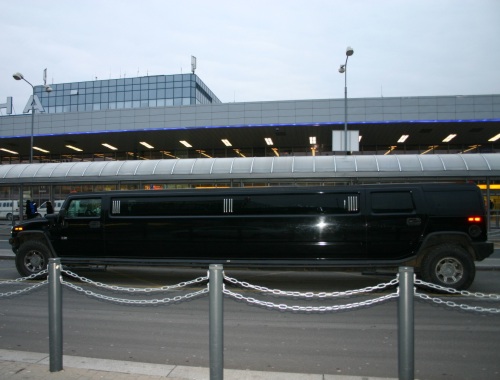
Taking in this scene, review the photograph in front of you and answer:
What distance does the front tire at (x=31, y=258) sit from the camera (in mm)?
9898

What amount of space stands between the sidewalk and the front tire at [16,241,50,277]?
18.7 ft

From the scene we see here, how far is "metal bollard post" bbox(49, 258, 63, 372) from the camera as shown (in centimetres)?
423

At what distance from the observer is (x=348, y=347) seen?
206 inches

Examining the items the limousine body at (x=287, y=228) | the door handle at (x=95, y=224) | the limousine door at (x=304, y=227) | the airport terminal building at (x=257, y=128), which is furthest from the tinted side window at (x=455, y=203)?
the airport terminal building at (x=257, y=128)

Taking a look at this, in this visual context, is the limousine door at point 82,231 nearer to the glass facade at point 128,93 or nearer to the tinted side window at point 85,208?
the tinted side window at point 85,208

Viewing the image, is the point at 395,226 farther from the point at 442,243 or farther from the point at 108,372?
the point at 108,372

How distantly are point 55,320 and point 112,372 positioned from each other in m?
0.81

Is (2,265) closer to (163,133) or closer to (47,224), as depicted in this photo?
(47,224)

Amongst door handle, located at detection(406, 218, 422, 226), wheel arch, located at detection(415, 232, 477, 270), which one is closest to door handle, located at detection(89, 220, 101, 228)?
door handle, located at detection(406, 218, 422, 226)

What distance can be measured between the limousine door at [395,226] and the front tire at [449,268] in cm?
44

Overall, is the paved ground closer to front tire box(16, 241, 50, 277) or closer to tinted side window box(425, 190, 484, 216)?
tinted side window box(425, 190, 484, 216)

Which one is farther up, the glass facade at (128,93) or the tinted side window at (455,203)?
the glass facade at (128,93)

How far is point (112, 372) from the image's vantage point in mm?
4215

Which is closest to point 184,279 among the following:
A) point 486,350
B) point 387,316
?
point 387,316
